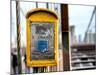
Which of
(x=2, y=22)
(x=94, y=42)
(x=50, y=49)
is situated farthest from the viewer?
(x=94, y=42)

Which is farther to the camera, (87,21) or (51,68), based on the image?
(87,21)

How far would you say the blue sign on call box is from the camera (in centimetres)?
182

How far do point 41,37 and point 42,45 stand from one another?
85 millimetres

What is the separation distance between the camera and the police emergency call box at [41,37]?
1.79 metres

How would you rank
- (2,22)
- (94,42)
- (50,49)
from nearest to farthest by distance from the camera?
(2,22) < (50,49) < (94,42)

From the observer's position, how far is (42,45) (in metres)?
1.82

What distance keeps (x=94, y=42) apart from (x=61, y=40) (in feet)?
1.32

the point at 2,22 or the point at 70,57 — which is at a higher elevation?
the point at 2,22

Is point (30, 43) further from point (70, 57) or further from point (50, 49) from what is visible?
point (70, 57)

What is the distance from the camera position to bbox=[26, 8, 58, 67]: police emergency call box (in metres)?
1.79

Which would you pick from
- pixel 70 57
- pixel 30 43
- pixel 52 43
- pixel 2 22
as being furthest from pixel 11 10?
pixel 70 57

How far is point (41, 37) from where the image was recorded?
1823mm

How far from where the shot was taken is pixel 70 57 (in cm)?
188

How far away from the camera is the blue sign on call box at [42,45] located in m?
1.82
